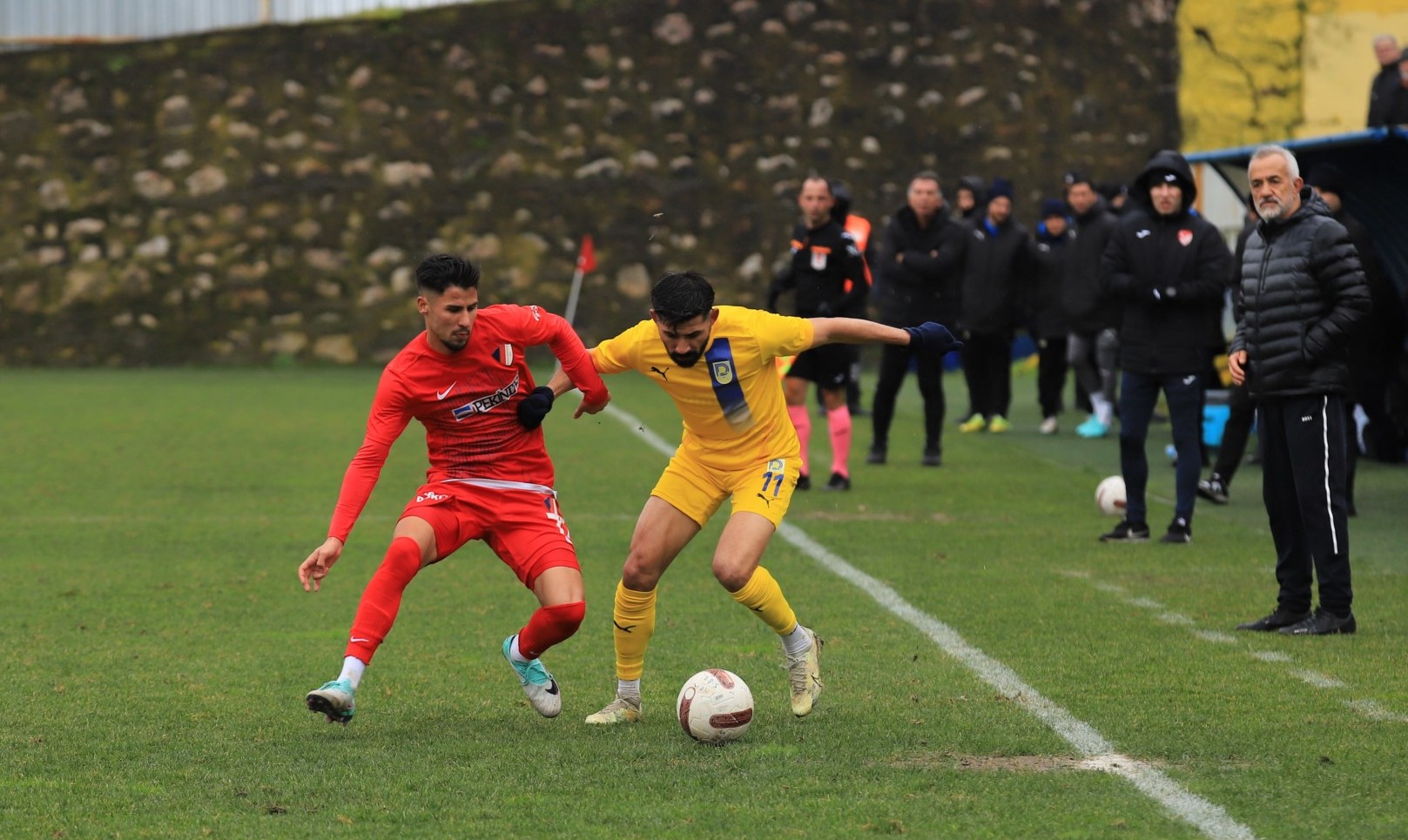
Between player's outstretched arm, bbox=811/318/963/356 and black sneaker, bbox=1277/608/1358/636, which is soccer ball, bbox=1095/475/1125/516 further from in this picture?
player's outstretched arm, bbox=811/318/963/356

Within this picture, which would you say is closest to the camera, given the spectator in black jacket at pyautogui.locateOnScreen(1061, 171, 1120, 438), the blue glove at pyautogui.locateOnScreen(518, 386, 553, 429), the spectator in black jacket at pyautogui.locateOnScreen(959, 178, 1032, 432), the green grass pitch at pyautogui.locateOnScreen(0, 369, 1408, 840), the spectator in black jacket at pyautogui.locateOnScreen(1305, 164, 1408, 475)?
the green grass pitch at pyautogui.locateOnScreen(0, 369, 1408, 840)

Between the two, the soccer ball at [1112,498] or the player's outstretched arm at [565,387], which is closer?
the player's outstretched arm at [565,387]

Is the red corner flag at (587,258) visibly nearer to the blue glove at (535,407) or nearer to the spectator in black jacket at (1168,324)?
the spectator in black jacket at (1168,324)

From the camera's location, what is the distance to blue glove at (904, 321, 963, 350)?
21.1 ft

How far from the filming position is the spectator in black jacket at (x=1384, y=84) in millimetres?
17438

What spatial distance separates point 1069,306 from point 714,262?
378 inches

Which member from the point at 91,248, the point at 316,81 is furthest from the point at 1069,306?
the point at 91,248

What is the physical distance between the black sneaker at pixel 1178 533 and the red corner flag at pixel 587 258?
1556 cm

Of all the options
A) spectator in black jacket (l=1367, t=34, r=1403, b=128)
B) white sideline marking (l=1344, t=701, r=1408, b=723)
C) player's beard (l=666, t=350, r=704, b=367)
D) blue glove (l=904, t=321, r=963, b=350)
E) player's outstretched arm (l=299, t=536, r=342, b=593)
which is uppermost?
spectator in black jacket (l=1367, t=34, r=1403, b=128)

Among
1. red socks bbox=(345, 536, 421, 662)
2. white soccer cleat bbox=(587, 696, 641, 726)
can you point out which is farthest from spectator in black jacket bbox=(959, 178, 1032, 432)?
red socks bbox=(345, 536, 421, 662)

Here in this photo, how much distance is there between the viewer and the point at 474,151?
86.6ft

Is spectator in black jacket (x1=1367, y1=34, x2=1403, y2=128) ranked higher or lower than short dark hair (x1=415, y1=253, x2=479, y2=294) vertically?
higher

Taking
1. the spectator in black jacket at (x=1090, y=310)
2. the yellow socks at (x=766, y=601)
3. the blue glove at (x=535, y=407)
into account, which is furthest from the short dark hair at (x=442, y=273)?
the spectator in black jacket at (x=1090, y=310)

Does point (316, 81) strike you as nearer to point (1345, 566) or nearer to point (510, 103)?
Result: point (510, 103)
